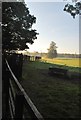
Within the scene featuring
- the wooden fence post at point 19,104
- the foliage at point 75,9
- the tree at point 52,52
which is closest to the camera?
the wooden fence post at point 19,104

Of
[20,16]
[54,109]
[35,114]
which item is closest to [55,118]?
[54,109]

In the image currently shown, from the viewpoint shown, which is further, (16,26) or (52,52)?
(52,52)

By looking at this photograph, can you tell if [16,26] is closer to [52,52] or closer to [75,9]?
[75,9]

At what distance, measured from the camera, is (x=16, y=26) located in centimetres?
1827

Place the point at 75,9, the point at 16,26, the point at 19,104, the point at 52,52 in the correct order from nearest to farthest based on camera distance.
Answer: the point at 19,104 → the point at 75,9 → the point at 16,26 → the point at 52,52

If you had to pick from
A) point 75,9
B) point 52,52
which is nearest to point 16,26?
point 75,9

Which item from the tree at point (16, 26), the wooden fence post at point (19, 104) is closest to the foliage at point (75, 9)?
the tree at point (16, 26)

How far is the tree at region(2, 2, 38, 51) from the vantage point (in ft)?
55.8

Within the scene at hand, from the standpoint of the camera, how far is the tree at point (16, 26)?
17.0 meters

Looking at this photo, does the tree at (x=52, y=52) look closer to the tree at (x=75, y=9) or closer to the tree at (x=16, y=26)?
the tree at (x=16, y=26)

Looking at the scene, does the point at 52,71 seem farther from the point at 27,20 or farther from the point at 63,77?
the point at 27,20

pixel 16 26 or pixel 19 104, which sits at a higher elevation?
pixel 16 26

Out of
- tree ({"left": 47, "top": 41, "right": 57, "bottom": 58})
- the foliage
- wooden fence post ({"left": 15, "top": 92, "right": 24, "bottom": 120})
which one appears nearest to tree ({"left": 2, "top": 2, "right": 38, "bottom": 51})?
the foliage

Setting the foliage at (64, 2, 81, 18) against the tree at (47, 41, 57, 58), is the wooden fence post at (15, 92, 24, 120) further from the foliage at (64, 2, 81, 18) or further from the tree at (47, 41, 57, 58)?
the tree at (47, 41, 57, 58)
